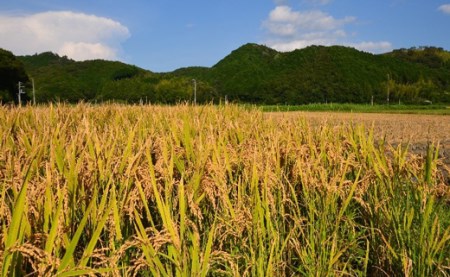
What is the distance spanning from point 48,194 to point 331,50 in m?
102

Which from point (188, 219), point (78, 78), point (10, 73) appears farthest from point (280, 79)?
point (188, 219)

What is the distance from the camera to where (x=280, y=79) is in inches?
3469

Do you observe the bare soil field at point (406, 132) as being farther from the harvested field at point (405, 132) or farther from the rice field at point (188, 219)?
the rice field at point (188, 219)

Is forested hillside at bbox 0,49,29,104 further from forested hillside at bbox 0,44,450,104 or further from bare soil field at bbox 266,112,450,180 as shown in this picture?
bare soil field at bbox 266,112,450,180

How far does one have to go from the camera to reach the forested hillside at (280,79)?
244ft

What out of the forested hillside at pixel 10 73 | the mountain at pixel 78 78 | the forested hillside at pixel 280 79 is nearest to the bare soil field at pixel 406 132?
the forested hillside at pixel 10 73

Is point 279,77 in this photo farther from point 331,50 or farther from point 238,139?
point 238,139

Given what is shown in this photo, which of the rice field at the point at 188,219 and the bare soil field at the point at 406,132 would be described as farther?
the bare soil field at the point at 406,132

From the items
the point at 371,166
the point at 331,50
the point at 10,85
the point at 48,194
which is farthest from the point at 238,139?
the point at 331,50

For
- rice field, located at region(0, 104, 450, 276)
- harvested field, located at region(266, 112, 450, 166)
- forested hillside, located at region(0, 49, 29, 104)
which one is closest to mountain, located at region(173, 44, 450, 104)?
forested hillside, located at region(0, 49, 29, 104)

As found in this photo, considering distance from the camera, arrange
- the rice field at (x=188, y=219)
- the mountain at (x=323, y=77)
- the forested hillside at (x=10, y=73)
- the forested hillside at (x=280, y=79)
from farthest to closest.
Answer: the mountain at (x=323, y=77) → the forested hillside at (x=280, y=79) → the forested hillside at (x=10, y=73) → the rice field at (x=188, y=219)

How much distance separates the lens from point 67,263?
1.51m

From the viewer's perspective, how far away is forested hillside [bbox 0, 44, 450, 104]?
74.2 metres

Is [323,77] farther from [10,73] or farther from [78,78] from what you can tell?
[10,73]
